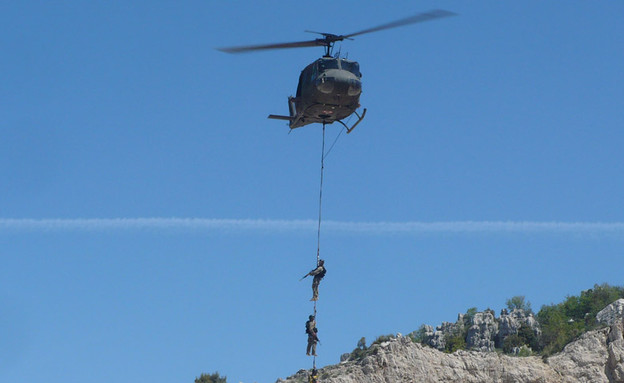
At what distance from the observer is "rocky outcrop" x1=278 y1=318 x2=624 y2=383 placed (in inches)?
2810

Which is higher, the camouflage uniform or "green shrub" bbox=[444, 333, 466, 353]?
"green shrub" bbox=[444, 333, 466, 353]

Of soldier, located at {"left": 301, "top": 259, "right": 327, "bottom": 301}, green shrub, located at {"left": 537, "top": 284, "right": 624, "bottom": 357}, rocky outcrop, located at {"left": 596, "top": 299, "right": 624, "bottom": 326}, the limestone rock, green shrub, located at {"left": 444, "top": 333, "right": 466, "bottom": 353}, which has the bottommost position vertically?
soldier, located at {"left": 301, "top": 259, "right": 327, "bottom": 301}

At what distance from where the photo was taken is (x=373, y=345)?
8525 centimetres

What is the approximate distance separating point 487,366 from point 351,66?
2575 centimetres

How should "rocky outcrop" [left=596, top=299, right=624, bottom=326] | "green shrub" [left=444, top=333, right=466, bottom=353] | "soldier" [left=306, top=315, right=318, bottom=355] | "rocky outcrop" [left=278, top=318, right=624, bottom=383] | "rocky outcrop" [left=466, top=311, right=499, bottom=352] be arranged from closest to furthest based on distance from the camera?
"soldier" [left=306, top=315, right=318, bottom=355] < "rocky outcrop" [left=278, top=318, right=624, bottom=383] < "rocky outcrop" [left=596, top=299, right=624, bottom=326] < "rocky outcrop" [left=466, top=311, right=499, bottom=352] < "green shrub" [left=444, top=333, right=466, bottom=353]

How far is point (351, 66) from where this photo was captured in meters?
52.6

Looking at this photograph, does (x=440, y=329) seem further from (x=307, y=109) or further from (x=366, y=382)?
(x=307, y=109)

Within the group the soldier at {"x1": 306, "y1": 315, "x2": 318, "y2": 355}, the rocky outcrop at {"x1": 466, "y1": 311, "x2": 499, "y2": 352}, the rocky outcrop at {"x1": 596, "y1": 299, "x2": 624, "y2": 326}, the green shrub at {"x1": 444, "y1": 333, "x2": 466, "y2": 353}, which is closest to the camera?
the soldier at {"x1": 306, "y1": 315, "x2": 318, "y2": 355}

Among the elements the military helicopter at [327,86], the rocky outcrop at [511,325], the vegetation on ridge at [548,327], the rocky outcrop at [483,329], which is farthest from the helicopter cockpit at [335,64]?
the rocky outcrop at [511,325]

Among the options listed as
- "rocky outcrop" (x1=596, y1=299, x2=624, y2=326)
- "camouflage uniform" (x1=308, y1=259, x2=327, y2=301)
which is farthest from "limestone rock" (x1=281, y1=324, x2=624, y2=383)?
"camouflage uniform" (x1=308, y1=259, x2=327, y2=301)

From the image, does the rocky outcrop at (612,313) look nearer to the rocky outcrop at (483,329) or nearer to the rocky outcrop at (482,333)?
the rocky outcrop at (483,329)

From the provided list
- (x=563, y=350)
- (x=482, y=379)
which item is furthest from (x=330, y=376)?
(x=563, y=350)

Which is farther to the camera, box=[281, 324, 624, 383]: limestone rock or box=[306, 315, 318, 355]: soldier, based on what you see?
box=[281, 324, 624, 383]: limestone rock

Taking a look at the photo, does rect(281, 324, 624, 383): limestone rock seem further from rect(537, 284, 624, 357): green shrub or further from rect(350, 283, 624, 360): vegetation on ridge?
rect(537, 284, 624, 357): green shrub
